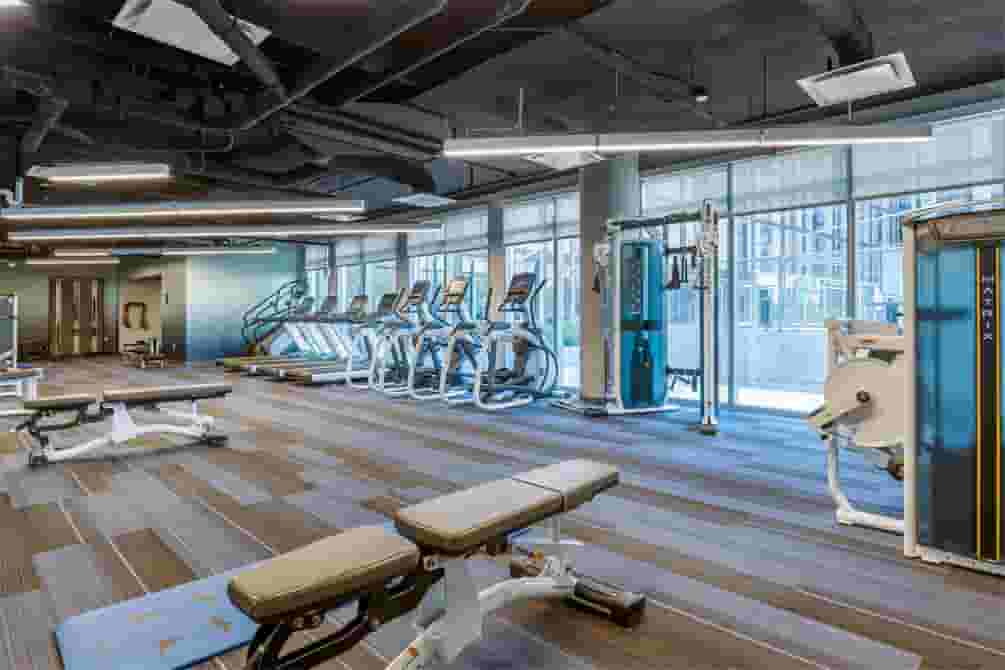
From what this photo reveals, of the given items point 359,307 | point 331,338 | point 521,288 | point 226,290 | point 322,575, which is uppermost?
point 226,290

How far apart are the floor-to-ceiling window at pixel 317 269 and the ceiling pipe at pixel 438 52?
31.4 ft

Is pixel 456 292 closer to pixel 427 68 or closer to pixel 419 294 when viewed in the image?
pixel 419 294

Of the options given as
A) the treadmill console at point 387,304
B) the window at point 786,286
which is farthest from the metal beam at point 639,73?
the treadmill console at point 387,304

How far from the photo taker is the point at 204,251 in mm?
13914

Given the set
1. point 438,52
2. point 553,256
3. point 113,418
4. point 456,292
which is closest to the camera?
point 438,52

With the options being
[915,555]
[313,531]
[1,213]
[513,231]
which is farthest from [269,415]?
[915,555]

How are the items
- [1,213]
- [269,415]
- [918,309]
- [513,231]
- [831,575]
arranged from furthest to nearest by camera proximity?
[513,231]
[1,213]
[269,415]
[918,309]
[831,575]

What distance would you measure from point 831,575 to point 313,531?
98.2 inches

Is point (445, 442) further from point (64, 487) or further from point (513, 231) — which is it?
point (513, 231)

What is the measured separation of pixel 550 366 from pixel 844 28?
5284 millimetres

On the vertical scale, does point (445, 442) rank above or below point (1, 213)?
below

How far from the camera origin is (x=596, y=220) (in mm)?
7660

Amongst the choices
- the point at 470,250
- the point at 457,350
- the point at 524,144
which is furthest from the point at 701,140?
the point at 470,250

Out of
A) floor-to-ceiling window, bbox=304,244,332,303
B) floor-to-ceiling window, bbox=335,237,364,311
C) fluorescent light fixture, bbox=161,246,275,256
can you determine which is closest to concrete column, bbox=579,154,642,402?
floor-to-ceiling window, bbox=335,237,364,311
